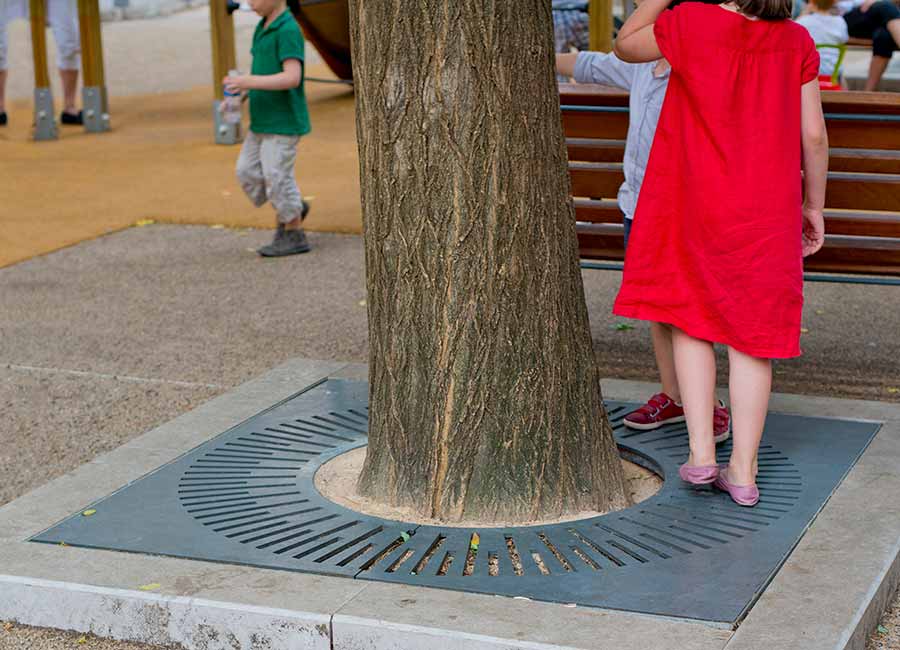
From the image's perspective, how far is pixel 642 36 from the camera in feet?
12.8

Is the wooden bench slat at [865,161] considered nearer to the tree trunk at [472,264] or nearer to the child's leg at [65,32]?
the tree trunk at [472,264]

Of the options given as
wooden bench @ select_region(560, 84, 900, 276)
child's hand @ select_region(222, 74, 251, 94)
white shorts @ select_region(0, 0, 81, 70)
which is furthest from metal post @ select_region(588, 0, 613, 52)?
white shorts @ select_region(0, 0, 81, 70)

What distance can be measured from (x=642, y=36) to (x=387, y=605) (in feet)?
5.66

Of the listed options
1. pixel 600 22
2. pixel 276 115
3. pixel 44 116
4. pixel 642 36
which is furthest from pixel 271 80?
pixel 44 116

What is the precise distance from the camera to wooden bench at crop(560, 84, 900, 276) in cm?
490

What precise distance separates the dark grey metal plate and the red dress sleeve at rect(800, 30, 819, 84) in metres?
1.13

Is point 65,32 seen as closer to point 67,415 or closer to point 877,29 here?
point 877,29

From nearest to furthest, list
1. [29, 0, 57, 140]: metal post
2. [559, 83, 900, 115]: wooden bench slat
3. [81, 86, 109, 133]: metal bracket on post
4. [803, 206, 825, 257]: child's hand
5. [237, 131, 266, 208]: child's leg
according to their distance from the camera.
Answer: [803, 206, 825, 257]: child's hand → [559, 83, 900, 115]: wooden bench slat → [237, 131, 266, 208]: child's leg → [29, 0, 57, 140]: metal post → [81, 86, 109, 133]: metal bracket on post

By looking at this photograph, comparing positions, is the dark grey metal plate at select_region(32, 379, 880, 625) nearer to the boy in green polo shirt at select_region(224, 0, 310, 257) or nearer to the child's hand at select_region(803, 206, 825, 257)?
the child's hand at select_region(803, 206, 825, 257)

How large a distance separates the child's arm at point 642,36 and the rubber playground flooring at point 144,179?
464 cm

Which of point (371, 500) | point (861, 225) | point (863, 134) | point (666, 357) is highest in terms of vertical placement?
point (863, 134)

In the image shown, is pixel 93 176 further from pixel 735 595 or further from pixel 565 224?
pixel 735 595

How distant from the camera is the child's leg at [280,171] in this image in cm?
764

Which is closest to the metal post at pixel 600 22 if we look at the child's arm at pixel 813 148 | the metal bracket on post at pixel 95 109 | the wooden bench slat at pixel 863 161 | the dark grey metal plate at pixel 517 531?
the wooden bench slat at pixel 863 161
